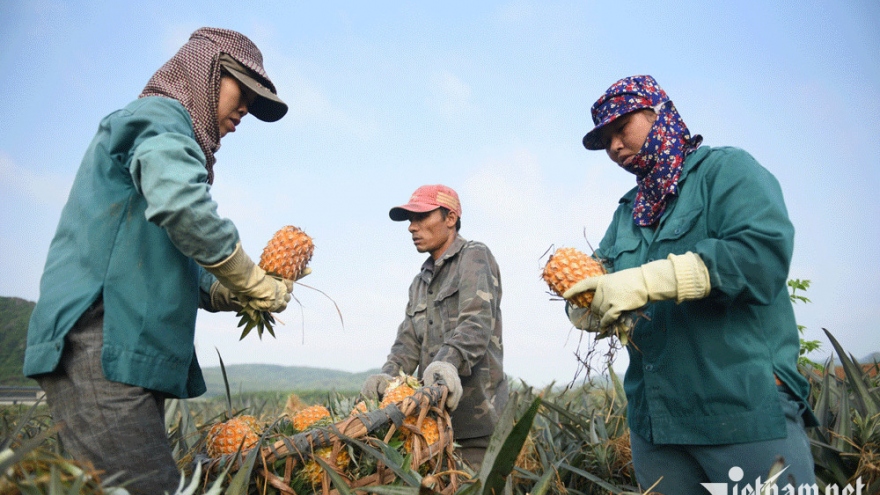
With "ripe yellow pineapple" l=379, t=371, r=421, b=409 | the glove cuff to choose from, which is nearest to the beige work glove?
the glove cuff

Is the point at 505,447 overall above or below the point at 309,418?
above

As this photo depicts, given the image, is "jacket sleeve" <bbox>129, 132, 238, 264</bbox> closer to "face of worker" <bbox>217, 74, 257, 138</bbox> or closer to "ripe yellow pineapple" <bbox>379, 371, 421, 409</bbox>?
"face of worker" <bbox>217, 74, 257, 138</bbox>

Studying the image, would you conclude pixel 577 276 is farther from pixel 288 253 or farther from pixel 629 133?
pixel 288 253

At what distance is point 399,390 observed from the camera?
277cm

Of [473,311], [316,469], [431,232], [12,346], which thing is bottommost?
[12,346]

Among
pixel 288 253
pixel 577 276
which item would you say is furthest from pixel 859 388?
pixel 288 253

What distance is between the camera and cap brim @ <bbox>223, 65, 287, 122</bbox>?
7.98 ft

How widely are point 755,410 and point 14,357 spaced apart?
702 cm

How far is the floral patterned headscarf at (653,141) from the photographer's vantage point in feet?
8.23

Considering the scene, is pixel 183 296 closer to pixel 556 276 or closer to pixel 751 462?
pixel 556 276

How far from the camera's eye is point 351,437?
209cm

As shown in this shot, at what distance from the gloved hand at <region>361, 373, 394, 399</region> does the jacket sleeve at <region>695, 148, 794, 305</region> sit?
1836 millimetres

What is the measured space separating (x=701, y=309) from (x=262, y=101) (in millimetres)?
2125

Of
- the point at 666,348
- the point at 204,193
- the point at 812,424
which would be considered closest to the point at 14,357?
the point at 204,193
